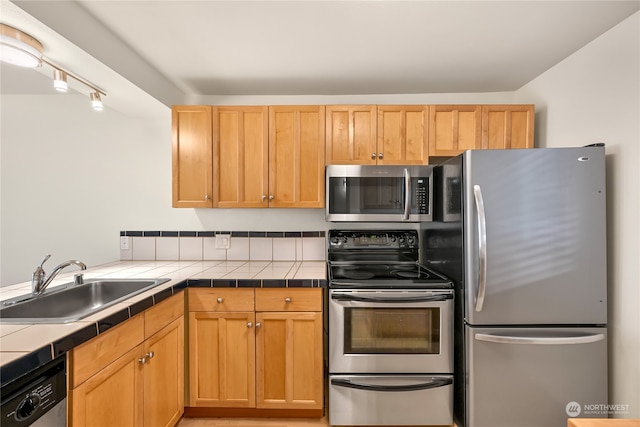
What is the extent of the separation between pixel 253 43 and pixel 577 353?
2.50 meters

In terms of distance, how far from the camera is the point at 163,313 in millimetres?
1687

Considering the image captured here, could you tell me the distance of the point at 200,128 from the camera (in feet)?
7.76

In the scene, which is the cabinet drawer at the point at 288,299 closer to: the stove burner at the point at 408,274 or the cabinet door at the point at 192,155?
the stove burner at the point at 408,274

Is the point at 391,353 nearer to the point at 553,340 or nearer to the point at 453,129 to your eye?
the point at 553,340

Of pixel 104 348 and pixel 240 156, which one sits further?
pixel 240 156

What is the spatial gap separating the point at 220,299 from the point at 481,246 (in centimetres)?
154

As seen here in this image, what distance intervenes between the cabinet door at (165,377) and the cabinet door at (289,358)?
1.50 feet

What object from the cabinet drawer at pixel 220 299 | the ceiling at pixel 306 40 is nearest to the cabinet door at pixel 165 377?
the cabinet drawer at pixel 220 299

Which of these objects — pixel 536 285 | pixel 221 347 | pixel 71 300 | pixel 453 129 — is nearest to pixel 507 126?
pixel 453 129

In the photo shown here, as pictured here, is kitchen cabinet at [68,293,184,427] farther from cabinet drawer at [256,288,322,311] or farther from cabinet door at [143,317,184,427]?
cabinet drawer at [256,288,322,311]

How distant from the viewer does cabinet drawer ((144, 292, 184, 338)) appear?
1.55m

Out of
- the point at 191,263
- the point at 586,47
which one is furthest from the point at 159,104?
the point at 586,47

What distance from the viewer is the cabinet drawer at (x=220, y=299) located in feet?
6.39

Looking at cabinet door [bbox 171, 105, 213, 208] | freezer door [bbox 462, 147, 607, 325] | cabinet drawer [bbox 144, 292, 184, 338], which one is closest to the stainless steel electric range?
freezer door [bbox 462, 147, 607, 325]
